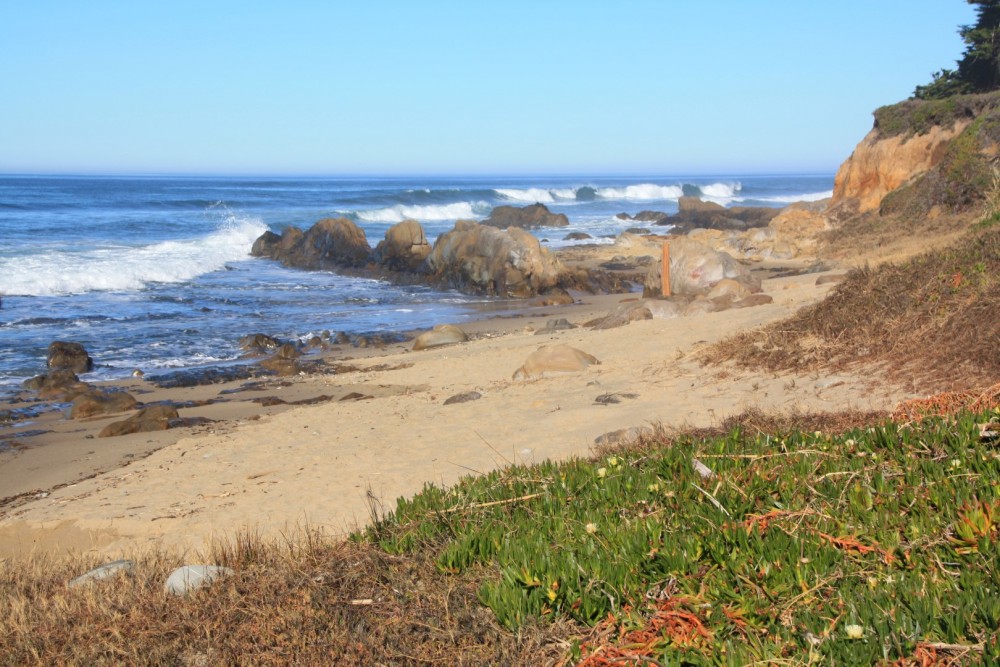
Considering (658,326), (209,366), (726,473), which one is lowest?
(209,366)

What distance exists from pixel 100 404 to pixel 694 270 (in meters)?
13.1

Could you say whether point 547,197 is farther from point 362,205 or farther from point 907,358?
point 907,358

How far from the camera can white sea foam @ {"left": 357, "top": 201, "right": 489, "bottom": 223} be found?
64.2m

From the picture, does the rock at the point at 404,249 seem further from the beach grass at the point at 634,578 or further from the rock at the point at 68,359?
the beach grass at the point at 634,578

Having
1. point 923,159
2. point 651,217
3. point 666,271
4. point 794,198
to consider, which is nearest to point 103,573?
point 666,271

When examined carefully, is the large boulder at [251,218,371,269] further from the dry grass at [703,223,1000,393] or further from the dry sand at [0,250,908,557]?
the dry grass at [703,223,1000,393]

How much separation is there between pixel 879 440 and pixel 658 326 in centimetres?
970

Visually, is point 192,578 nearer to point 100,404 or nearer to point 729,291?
point 100,404

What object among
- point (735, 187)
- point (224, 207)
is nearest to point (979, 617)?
point (224, 207)

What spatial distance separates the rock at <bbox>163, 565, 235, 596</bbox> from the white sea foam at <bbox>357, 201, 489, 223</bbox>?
56.7m

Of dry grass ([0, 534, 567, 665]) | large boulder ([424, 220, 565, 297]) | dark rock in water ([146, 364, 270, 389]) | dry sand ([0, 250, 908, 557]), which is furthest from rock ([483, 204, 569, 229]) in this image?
dry grass ([0, 534, 567, 665])

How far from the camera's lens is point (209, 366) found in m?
16.6

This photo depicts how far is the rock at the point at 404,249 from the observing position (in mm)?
30875

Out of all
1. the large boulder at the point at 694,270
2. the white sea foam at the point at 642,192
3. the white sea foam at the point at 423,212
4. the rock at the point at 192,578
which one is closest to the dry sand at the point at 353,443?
the rock at the point at 192,578
